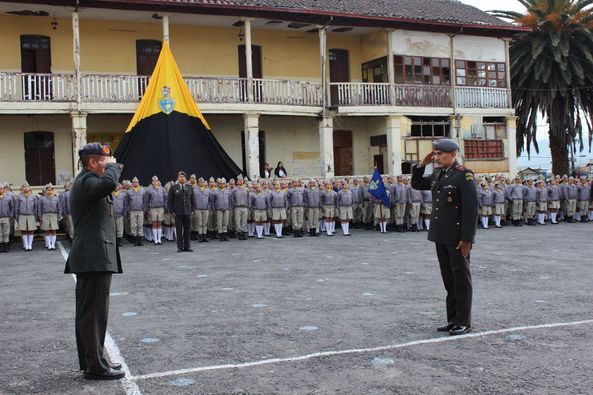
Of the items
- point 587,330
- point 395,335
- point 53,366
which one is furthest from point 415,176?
point 53,366

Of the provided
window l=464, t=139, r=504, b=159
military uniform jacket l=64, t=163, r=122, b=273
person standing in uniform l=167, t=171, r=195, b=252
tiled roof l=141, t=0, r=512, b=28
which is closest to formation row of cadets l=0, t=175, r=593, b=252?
person standing in uniform l=167, t=171, r=195, b=252

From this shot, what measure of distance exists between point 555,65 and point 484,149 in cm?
631

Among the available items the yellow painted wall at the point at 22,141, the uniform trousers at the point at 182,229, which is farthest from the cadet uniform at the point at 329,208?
the yellow painted wall at the point at 22,141

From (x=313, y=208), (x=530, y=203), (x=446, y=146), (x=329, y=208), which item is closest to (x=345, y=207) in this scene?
(x=329, y=208)

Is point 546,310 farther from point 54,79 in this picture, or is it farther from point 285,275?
point 54,79

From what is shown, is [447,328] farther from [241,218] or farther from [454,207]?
[241,218]

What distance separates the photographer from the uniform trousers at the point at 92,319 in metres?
5.55

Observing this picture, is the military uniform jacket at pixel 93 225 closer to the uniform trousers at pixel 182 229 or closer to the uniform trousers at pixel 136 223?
the uniform trousers at pixel 182 229

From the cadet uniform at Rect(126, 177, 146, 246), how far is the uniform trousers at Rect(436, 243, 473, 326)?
1253 cm

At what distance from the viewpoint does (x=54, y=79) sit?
2297cm

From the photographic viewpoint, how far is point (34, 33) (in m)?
24.6

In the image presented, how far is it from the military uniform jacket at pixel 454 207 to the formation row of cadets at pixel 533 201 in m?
16.1

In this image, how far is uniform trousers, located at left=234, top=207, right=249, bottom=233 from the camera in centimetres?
1967

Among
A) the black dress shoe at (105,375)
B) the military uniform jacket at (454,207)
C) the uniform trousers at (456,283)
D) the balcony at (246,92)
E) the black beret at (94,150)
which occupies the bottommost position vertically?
the black dress shoe at (105,375)
